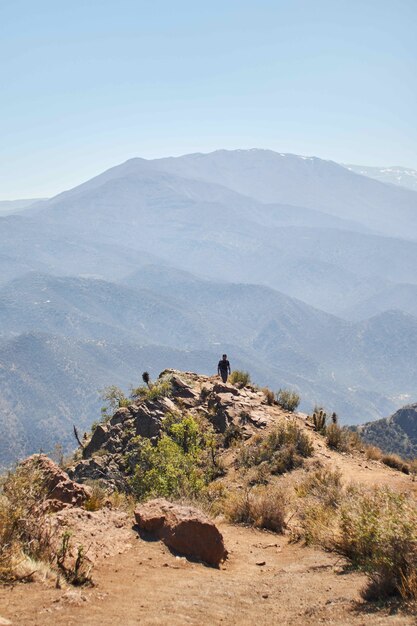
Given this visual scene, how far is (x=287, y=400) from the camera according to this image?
80.3 ft

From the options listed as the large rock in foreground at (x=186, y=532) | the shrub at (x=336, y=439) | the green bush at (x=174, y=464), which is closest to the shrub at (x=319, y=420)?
the shrub at (x=336, y=439)

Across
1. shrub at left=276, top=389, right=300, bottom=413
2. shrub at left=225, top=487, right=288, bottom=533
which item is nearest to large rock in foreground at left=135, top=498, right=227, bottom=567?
shrub at left=225, top=487, right=288, bottom=533

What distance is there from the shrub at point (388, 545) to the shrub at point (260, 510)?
390cm

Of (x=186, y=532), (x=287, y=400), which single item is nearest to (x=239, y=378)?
(x=287, y=400)

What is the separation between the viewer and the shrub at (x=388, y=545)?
22.7ft

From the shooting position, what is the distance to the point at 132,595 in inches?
288

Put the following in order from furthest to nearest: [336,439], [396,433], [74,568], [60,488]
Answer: [396,433], [336,439], [60,488], [74,568]

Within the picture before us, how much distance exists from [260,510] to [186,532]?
3.47m

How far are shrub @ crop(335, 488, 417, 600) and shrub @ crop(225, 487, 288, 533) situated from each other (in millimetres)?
3898

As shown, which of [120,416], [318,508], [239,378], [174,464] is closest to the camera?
[318,508]

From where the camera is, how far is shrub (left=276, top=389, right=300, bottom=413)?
79.3ft

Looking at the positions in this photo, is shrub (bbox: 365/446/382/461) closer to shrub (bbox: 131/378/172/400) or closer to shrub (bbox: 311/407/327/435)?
shrub (bbox: 311/407/327/435)

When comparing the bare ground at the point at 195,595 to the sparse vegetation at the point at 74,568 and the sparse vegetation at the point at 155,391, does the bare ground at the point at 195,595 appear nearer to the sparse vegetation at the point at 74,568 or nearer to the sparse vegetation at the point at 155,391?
the sparse vegetation at the point at 74,568

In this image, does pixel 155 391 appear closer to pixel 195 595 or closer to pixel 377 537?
pixel 195 595
